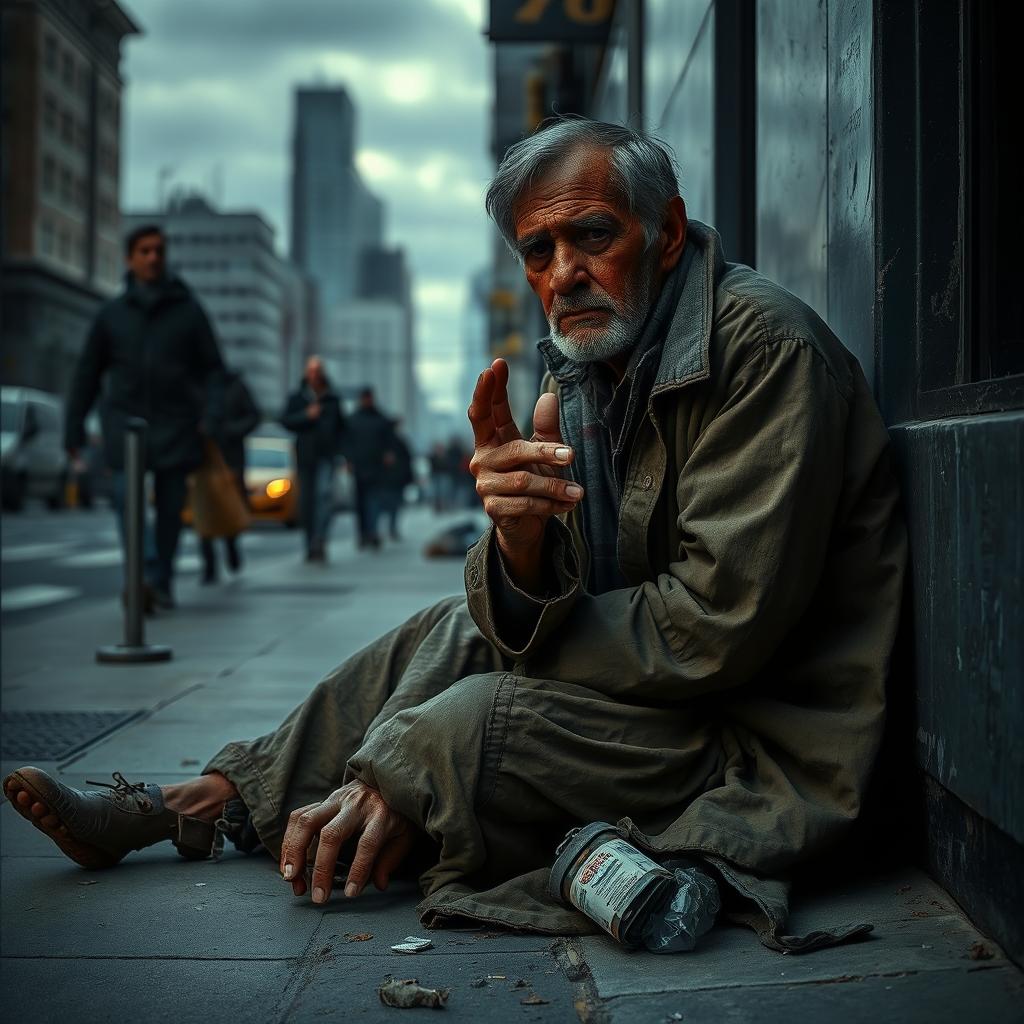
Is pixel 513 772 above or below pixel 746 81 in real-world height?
below

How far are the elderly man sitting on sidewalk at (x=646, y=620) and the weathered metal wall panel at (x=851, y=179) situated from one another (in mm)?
315

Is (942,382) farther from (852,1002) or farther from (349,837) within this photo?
(349,837)

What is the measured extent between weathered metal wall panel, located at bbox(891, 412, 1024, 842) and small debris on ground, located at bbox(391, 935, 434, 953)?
3.06 ft

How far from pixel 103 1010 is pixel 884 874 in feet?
4.76

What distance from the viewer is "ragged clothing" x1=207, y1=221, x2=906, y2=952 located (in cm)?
254

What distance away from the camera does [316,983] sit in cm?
234

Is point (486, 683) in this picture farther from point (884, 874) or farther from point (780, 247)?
point (780, 247)

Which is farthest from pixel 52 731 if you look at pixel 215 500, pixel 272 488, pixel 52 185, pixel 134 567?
pixel 52 185

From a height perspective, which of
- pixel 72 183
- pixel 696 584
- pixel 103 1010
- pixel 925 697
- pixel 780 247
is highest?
pixel 72 183

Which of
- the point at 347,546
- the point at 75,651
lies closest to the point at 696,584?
the point at 75,651

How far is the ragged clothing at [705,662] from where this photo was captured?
100 inches

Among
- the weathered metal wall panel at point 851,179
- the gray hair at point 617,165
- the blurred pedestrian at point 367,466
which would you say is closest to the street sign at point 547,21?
the weathered metal wall panel at point 851,179

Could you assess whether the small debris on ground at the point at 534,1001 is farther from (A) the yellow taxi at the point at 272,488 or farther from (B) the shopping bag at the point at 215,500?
(A) the yellow taxi at the point at 272,488

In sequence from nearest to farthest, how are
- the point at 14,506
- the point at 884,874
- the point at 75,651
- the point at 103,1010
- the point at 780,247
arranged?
the point at 103,1010 < the point at 884,874 < the point at 780,247 < the point at 75,651 < the point at 14,506
